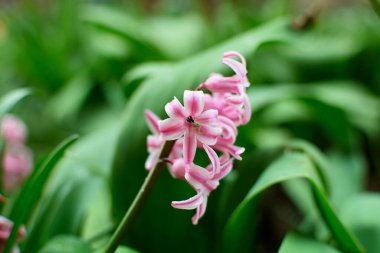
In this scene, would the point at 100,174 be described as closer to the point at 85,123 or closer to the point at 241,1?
the point at 85,123

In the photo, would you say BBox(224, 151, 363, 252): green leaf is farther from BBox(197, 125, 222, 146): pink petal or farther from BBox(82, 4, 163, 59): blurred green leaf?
BBox(82, 4, 163, 59): blurred green leaf

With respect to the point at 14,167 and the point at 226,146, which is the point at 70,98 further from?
the point at 226,146

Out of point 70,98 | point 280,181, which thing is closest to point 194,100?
point 280,181

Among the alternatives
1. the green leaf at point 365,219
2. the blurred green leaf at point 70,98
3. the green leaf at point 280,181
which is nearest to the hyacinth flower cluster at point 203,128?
the green leaf at point 280,181

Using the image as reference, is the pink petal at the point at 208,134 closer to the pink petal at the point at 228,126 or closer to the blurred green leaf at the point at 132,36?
the pink petal at the point at 228,126

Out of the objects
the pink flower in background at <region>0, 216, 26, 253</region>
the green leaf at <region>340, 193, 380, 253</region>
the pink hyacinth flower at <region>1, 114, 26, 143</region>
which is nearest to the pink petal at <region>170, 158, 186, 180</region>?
the pink flower in background at <region>0, 216, 26, 253</region>

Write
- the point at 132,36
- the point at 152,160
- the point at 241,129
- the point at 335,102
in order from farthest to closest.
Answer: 1. the point at 132,36
2. the point at 335,102
3. the point at 241,129
4. the point at 152,160
